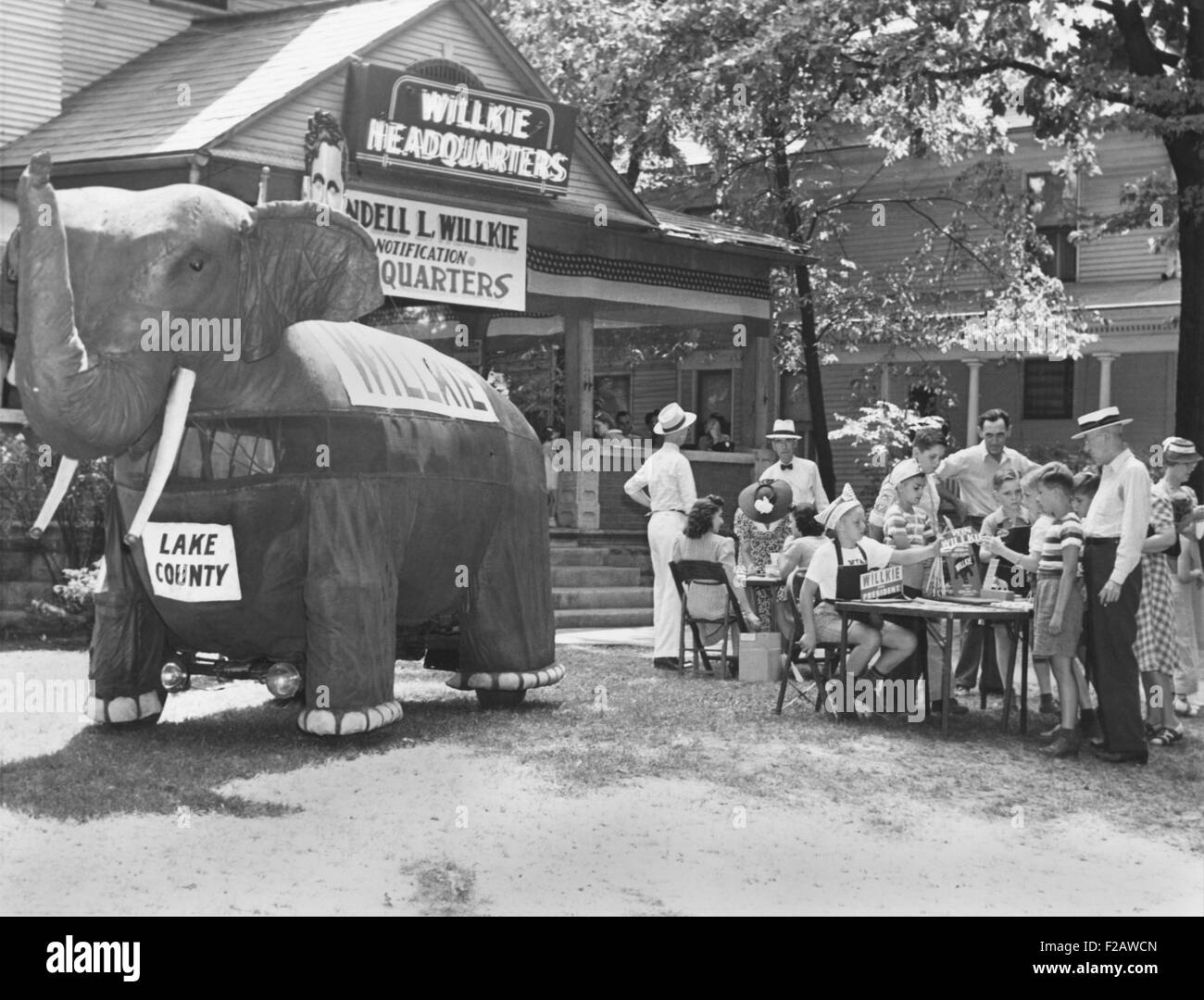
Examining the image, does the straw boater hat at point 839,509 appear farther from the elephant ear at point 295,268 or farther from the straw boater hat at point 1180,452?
the elephant ear at point 295,268

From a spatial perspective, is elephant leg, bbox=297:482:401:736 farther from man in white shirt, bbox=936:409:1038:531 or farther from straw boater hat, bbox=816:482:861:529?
man in white shirt, bbox=936:409:1038:531

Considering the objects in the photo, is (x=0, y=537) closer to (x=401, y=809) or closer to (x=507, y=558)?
(x=507, y=558)

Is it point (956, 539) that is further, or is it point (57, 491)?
point (956, 539)

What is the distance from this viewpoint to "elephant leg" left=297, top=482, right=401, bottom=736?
819cm

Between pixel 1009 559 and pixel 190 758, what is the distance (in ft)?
16.7

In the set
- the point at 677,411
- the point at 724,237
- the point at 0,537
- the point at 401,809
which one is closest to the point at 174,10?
the point at 724,237

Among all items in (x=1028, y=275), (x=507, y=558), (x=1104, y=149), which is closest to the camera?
(x=507, y=558)

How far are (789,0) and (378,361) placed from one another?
1114 centimetres

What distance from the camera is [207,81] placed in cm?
1722

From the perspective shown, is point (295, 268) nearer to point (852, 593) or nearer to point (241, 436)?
point (241, 436)

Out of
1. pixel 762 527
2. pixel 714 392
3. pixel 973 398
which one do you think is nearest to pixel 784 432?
pixel 762 527

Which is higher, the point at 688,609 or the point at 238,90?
the point at 238,90

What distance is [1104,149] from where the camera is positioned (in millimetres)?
28688
